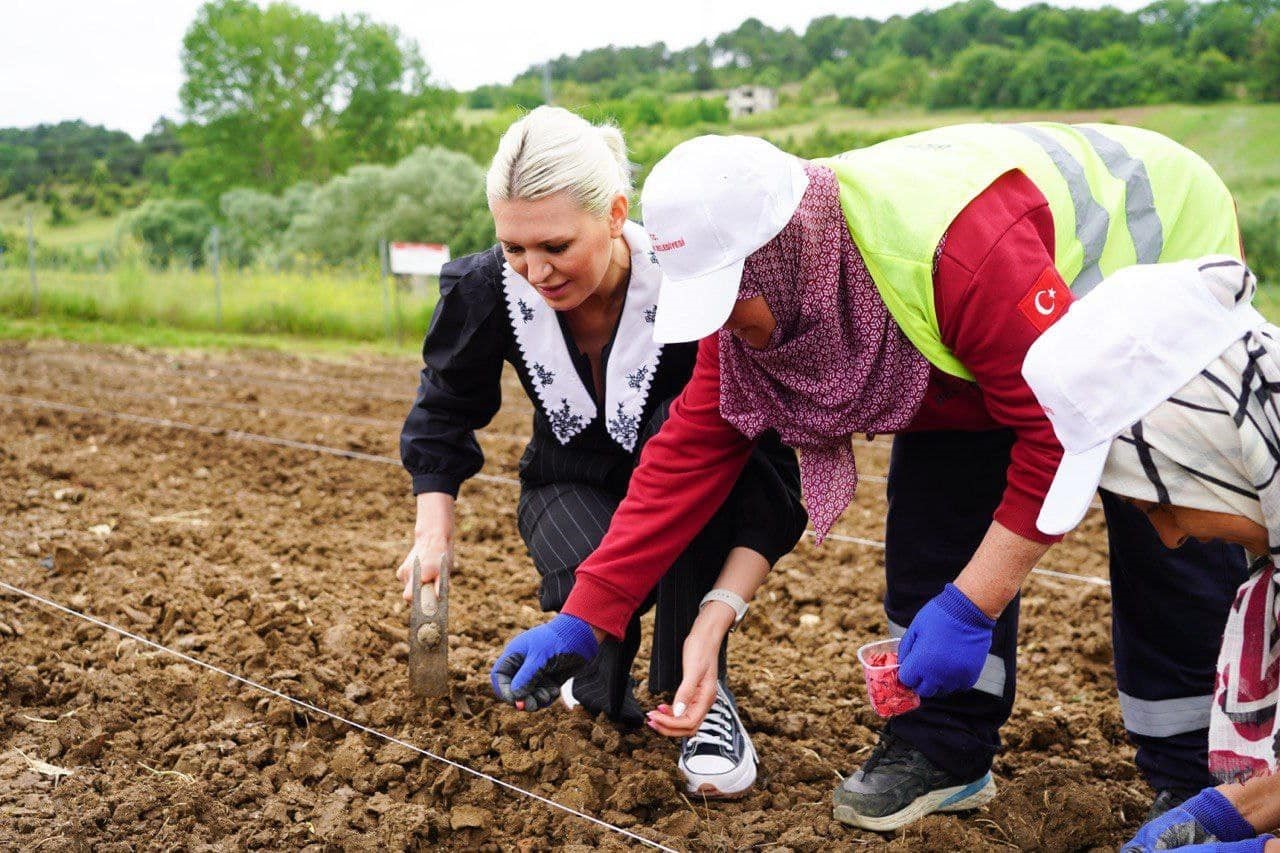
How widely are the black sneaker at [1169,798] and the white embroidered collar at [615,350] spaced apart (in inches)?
47.2

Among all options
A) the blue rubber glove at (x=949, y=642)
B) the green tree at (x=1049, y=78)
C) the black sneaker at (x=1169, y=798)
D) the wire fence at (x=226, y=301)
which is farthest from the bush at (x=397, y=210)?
the blue rubber glove at (x=949, y=642)

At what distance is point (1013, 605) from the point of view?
2195 millimetres

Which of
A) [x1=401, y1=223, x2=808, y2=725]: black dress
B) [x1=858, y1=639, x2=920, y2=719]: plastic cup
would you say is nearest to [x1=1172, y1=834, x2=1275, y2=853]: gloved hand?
[x1=858, y1=639, x2=920, y2=719]: plastic cup

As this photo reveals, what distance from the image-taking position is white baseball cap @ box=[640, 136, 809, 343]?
1689mm

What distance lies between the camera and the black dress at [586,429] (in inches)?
97.2

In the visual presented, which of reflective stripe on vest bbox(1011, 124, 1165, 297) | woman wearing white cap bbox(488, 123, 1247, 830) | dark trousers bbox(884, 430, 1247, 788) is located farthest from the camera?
dark trousers bbox(884, 430, 1247, 788)

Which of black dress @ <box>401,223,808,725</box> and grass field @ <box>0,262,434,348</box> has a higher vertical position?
black dress @ <box>401,223,808,725</box>

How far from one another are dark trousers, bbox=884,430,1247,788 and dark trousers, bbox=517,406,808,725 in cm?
25

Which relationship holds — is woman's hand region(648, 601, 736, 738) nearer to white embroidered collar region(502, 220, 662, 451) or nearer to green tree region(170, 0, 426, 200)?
white embroidered collar region(502, 220, 662, 451)

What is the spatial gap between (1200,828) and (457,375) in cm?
163

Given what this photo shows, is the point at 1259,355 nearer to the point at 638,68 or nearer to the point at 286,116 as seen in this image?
the point at 638,68

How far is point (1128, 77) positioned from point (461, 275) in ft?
56.0

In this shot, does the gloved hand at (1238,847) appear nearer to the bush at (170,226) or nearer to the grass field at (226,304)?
the grass field at (226,304)

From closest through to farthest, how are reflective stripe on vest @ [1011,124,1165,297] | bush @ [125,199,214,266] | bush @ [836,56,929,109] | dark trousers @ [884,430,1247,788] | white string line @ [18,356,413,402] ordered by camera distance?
reflective stripe on vest @ [1011,124,1165,297] → dark trousers @ [884,430,1247,788] → white string line @ [18,356,413,402] → bush @ [836,56,929,109] → bush @ [125,199,214,266]
